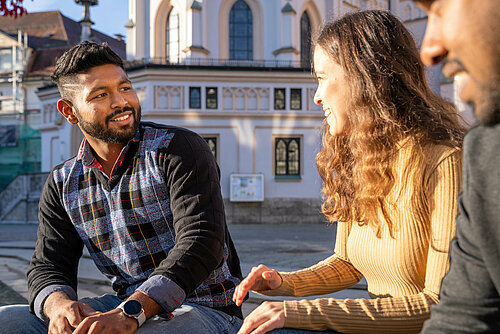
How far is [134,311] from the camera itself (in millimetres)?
1899

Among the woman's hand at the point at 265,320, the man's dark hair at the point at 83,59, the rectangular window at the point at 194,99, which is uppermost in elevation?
the rectangular window at the point at 194,99

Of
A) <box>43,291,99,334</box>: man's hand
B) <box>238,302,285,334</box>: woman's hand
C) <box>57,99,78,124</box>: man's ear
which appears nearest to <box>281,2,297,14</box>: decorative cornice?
<box>57,99,78,124</box>: man's ear

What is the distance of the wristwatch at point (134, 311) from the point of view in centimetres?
189

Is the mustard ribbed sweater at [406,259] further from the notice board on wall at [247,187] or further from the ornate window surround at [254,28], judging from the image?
the ornate window surround at [254,28]

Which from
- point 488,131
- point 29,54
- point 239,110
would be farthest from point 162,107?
point 29,54

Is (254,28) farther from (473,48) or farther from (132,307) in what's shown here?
(473,48)

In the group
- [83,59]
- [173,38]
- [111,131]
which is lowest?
[111,131]

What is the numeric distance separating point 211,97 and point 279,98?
8.67 ft

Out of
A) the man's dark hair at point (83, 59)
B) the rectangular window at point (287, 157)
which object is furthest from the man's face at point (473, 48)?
the rectangular window at point (287, 157)

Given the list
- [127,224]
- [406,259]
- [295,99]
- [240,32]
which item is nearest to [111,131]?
[127,224]

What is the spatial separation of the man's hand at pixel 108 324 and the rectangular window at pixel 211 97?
19776mm

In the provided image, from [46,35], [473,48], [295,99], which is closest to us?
[473,48]

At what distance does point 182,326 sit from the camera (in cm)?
200

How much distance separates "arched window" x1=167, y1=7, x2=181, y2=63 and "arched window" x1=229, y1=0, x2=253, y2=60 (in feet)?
7.46
